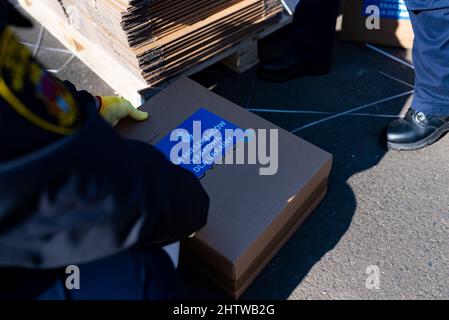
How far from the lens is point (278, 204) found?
3.92 feet

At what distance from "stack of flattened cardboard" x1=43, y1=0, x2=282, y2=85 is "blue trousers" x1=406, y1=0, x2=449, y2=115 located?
65cm

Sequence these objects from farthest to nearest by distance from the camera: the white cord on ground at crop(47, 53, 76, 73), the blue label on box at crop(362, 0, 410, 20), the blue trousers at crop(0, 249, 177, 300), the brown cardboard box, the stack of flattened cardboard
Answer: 1. the white cord on ground at crop(47, 53, 76, 73)
2. the blue label on box at crop(362, 0, 410, 20)
3. the stack of flattened cardboard
4. the brown cardboard box
5. the blue trousers at crop(0, 249, 177, 300)

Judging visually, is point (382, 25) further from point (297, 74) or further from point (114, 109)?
point (114, 109)

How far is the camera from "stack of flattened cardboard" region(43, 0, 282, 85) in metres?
1.46

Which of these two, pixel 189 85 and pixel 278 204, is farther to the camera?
pixel 189 85

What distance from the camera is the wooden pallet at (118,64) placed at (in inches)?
66.0

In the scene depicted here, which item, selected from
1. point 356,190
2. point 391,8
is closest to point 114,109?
point 356,190

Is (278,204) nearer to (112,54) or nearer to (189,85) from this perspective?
(189,85)

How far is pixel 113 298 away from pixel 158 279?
0.10 metres

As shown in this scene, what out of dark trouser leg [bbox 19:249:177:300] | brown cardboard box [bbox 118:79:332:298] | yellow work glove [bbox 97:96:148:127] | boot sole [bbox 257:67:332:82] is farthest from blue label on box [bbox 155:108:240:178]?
boot sole [bbox 257:67:332:82]

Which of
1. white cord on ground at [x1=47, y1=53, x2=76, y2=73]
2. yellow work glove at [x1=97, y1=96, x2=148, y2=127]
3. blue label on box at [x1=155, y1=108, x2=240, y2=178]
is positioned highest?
yellow work glove at [x1=97, y1=96, x2=148, y2=127]

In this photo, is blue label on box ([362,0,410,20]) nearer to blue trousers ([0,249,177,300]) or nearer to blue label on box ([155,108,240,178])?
blue label on box ([155,108,240,178])

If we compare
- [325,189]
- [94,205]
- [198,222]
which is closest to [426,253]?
[325,189]

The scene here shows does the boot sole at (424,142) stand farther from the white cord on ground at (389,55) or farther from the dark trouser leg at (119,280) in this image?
the dark trouser leg at (119,280)
